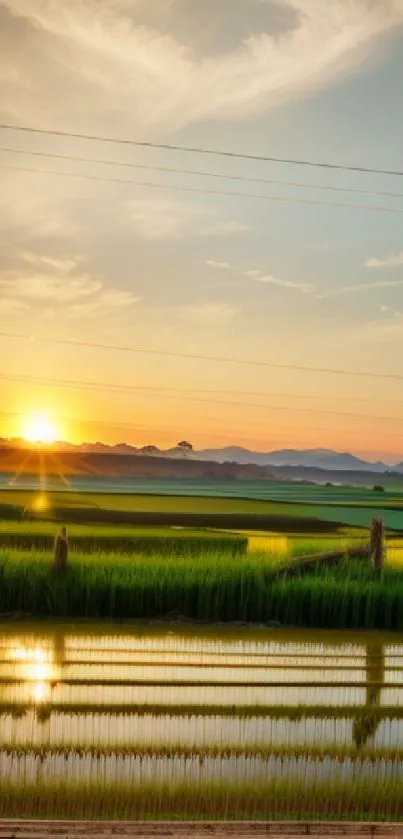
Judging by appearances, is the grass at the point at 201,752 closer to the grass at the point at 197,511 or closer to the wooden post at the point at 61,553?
the wooden post at the point at 61,553

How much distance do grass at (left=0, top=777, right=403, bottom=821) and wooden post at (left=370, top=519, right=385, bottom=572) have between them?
929 cm

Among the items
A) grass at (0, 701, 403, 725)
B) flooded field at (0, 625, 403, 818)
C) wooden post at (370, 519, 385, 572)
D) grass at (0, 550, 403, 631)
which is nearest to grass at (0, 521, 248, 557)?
wooden post at (370, 519, 385, 572)

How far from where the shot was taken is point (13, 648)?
403 inches

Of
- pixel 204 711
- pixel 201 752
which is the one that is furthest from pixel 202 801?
pixel 204 711

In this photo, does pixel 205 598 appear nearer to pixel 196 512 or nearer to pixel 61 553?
pixel 61 553

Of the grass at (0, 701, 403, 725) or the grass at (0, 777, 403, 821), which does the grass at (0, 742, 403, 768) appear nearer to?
the grass at (0, 777, 403, 821)

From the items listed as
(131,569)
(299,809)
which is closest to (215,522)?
(131,569)

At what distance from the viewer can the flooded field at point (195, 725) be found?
5453mm

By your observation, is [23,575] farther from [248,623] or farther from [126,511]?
[126,511]

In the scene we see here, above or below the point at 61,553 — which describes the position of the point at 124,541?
below

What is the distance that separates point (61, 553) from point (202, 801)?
8576 mm

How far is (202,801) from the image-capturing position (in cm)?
535

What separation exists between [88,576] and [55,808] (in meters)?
8.22

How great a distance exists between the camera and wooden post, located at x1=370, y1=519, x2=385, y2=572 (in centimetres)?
1485
